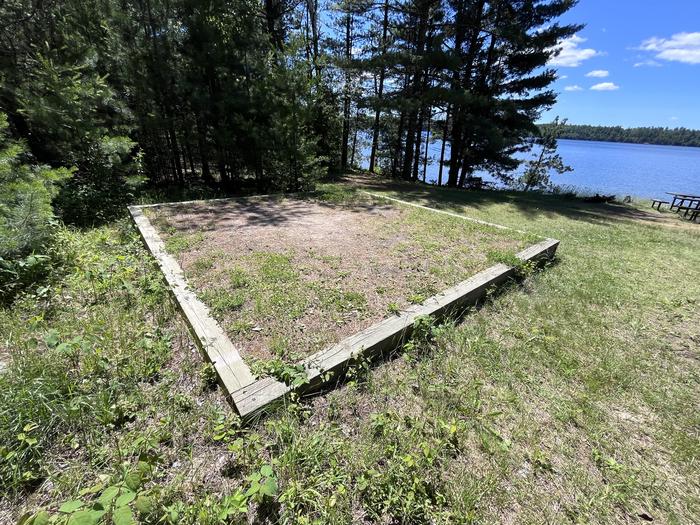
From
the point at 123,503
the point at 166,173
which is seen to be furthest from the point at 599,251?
the point at 166,173

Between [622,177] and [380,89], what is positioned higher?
[380,89]

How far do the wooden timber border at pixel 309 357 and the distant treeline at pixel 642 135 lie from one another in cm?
7261

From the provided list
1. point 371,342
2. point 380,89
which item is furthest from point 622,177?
point 371,342

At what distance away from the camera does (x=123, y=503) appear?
1.07 metres

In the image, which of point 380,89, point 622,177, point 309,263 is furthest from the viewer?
point 622,177

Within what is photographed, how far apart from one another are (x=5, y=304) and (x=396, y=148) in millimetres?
14293

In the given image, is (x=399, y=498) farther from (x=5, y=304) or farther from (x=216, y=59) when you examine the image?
(x=216, y=59)

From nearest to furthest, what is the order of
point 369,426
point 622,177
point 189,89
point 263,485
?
point 263,485 < point 369,426 < point 189,89 < point 622,177

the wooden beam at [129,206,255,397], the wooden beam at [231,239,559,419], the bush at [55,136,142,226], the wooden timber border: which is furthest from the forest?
the wooden beam at [231,239,559,419]

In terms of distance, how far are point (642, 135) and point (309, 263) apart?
88.5m

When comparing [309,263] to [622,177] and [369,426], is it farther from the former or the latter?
[622,177]

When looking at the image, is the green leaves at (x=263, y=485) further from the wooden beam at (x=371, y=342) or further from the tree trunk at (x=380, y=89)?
the tree trunk at (x=380, y=89)

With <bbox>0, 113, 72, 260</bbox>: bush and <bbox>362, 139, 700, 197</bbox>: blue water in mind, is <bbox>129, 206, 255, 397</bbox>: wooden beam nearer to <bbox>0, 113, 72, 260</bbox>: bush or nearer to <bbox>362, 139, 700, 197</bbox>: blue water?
<bbox>0, 113, 72, 260</bbox>: bush

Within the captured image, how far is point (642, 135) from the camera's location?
203ft
